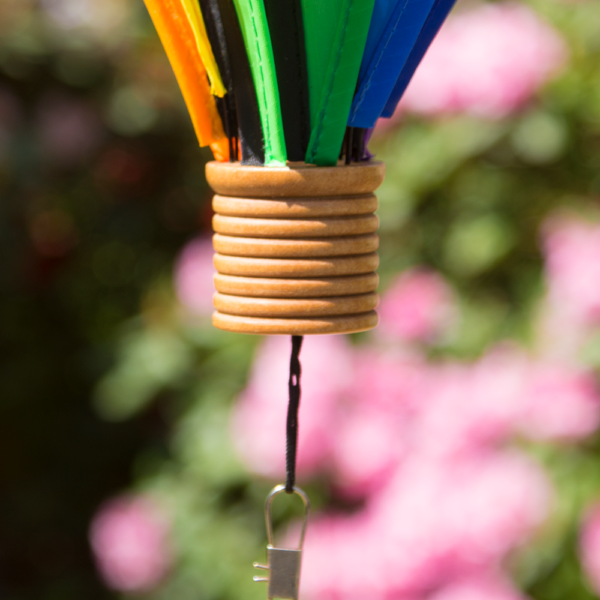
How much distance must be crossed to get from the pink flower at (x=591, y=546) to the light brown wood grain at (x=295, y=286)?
60 cm

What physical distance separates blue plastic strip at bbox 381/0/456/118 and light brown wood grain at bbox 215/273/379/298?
0.09 metres

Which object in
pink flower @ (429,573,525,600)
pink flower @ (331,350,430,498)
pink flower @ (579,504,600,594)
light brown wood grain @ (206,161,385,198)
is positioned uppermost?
light brown wood grain @ (206,161,385,198)

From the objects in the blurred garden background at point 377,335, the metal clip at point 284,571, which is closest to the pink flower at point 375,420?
the blurred garden background at point 377,335

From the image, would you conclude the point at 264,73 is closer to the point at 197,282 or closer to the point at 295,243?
the point at 295,243

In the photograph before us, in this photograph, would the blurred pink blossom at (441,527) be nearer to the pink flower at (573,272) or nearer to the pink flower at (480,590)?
the pink flower at (480,590)

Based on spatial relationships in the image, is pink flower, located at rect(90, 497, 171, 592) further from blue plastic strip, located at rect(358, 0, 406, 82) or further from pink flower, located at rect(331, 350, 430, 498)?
blue plastic strip, located at rect(358, 0, 406, 82)

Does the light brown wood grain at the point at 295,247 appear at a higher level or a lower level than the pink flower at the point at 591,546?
higher

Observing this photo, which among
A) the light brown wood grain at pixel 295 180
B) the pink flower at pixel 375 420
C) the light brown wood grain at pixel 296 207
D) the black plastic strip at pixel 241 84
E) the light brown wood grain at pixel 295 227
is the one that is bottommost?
the pink flower at pixel 375 420

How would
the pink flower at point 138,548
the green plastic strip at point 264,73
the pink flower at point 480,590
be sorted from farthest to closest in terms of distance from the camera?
the pink flower at point 138,548
the pink flower at point 480,590
the green plastic strip at point 264,73

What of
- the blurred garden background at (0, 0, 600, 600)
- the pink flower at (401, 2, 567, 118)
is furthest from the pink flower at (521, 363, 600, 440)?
the pink flower at (401, 2, 567, 118)

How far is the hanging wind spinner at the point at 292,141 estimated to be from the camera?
342mm

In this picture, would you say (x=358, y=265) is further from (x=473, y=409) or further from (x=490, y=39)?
(x=490, y=39)

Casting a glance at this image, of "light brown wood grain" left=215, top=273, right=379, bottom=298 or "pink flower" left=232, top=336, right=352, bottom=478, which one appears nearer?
"light brown wood grain" left=215, top=273, right=379, bottom=298

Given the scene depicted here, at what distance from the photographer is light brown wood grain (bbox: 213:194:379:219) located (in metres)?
0.36
